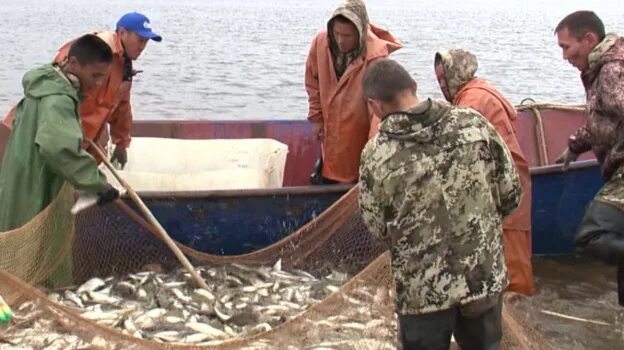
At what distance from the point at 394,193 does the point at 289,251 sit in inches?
128

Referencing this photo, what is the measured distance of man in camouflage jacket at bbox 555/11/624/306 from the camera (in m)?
5.44

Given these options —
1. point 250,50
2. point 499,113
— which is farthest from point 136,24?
point 250,50

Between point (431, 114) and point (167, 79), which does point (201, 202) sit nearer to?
point (431, 114)

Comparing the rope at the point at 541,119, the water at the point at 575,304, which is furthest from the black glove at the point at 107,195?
the rope at the point at 541,119

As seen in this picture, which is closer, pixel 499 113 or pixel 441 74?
pixel 499 113

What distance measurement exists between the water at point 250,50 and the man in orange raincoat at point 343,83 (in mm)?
11081

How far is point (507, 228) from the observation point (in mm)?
6215

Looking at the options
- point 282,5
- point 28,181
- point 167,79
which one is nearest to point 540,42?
point 167,79

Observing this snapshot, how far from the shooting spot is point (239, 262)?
712 cm

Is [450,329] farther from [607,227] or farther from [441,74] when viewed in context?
[441,74]

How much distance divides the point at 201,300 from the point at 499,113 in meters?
2.62

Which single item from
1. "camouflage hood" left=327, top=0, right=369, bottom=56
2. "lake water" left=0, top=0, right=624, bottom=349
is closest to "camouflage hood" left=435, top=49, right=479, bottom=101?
"camouflage hood" left=327, top=0, right=369, bottom=56

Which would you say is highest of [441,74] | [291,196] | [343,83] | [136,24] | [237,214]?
[136,24]

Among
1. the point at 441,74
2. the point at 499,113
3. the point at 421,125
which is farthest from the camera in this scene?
the point at 441,74
